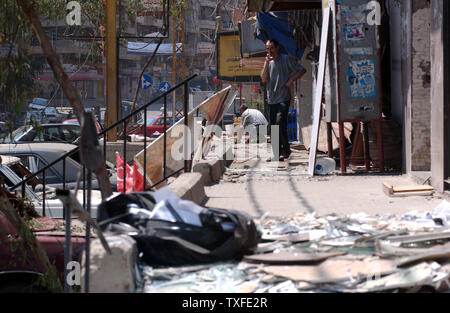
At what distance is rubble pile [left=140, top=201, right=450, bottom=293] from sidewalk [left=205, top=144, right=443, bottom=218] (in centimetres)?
128

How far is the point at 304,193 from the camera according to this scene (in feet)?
25.5

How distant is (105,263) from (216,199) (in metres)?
3.78

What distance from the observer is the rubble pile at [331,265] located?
375cm

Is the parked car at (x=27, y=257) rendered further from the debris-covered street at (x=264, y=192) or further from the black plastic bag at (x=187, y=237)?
the black plastic bag at (x=187, y=237)

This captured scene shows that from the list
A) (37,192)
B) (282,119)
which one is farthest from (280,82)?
(37,192)

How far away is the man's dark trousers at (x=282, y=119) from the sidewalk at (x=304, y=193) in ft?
2.17

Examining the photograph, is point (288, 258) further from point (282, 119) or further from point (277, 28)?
point (277, 28)

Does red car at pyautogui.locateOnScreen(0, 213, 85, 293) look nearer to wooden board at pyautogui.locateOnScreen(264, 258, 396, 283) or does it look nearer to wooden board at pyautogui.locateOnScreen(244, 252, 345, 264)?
wooden board at pyautogui.locateOnScreen(244, 252, 345, 264)

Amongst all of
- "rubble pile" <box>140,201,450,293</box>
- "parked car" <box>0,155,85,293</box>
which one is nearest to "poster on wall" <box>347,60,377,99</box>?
"rubble pile" <box>140,201,450,293</box>

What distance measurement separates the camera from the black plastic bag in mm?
4129

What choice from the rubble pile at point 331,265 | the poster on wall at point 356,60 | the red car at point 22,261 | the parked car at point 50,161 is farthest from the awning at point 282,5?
the rubble pile at point 331,265

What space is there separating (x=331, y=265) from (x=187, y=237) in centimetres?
89

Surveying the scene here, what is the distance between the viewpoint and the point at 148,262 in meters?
4.17
